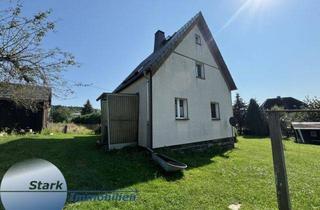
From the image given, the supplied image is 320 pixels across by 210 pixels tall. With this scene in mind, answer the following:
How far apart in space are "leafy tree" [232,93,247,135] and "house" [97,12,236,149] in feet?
49.3

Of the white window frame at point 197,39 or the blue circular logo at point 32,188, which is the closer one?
the blue circular logo at point 32,188

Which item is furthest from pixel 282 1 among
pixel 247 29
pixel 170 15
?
pixel 170 15

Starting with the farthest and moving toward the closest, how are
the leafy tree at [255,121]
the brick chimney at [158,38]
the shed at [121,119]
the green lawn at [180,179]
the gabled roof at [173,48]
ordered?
the leafy tree at [255,121] < the brick chimney at [158,38] < the gabled roof at [173,48] < the shed at [121,119] < the green lawn at [180,179]

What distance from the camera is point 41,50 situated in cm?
523

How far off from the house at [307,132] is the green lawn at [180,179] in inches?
638

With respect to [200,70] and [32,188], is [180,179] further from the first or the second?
[200,70]

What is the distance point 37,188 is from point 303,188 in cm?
668

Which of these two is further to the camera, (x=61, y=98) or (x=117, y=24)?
(x=117, y=24)

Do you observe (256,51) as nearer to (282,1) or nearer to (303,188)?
(282,1)

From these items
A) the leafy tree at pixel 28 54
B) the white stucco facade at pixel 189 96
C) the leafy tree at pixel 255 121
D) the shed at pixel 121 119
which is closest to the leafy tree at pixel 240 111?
the leafy tree at pixel 255 121

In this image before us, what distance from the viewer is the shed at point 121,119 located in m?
9.11

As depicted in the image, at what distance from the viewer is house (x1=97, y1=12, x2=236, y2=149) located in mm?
9117

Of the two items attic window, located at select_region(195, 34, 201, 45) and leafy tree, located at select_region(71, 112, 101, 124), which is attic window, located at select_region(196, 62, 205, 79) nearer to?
attic window, located at select_region(195, 34, 201, 45)

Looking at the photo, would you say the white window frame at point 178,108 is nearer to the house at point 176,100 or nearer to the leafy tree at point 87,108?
the house at point 176,100
